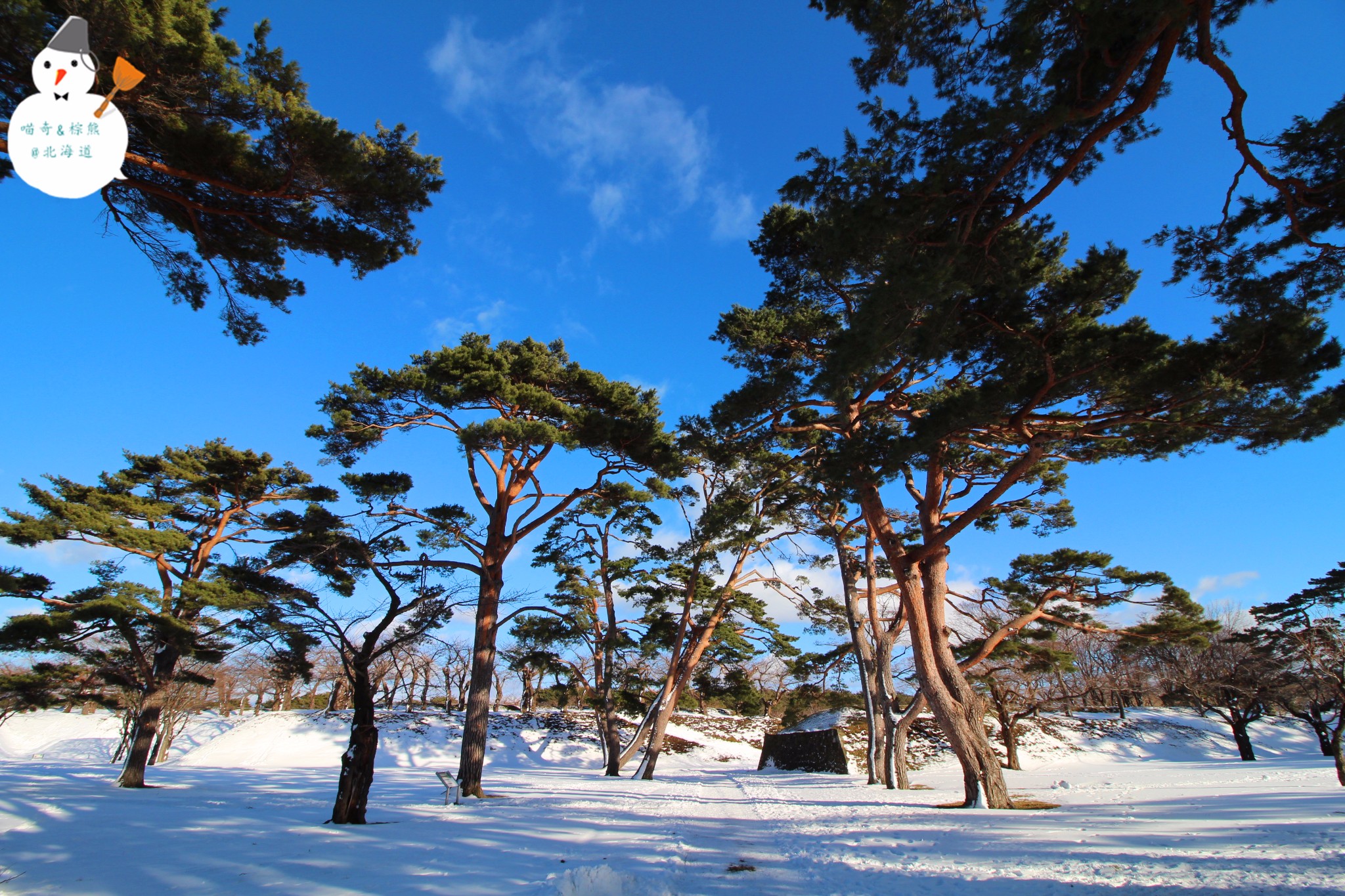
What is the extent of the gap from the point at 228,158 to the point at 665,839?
7.69m

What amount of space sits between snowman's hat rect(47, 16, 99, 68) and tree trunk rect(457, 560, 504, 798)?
8.91 metres

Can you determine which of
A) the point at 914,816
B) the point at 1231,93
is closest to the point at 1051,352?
the point at 1231,93

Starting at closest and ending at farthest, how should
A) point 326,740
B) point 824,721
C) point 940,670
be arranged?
point 940,670
point 326,740
point 824,721

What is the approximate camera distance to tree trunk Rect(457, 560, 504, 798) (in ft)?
33.8

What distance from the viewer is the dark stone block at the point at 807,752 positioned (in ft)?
76.5

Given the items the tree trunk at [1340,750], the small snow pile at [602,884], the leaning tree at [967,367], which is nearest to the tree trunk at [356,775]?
the small snow pile at [602,884]

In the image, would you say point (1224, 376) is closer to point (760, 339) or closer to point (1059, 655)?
point (760, 339)

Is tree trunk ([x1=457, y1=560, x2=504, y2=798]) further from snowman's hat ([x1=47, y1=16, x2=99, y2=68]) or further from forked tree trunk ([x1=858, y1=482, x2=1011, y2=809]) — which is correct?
snowman's hat ([x1=47, y1=16, x2=99, y2=68])

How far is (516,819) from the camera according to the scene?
Result: 7566 mm

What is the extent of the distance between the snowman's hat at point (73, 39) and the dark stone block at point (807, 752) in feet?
85.2

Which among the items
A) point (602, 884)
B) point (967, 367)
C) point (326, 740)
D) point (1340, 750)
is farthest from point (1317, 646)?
point (326, 740)

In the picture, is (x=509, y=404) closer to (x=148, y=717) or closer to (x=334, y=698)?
(x=148, y=717)

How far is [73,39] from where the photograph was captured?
3.79 meters

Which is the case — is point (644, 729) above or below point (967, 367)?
below
